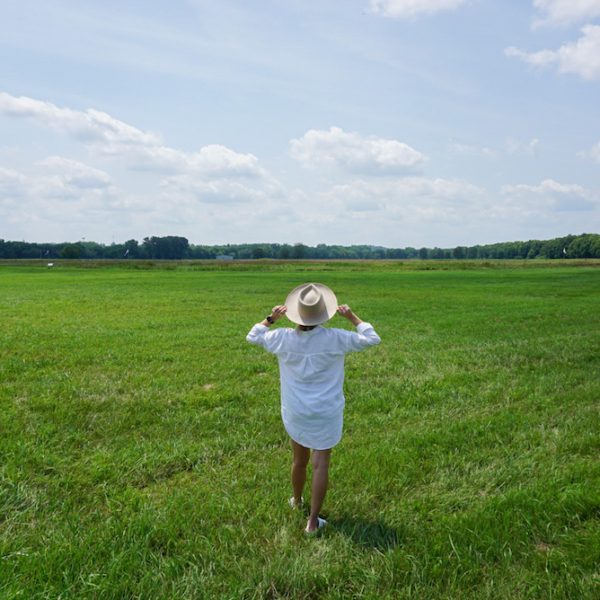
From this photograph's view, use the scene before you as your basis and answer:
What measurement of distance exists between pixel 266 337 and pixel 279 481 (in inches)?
65.2

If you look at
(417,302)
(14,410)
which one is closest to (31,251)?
(417,302)

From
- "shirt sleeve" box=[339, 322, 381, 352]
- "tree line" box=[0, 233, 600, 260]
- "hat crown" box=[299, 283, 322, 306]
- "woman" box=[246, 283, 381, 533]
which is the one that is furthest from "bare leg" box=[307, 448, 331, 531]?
"tree line" box=[0, 233, 600, 260]

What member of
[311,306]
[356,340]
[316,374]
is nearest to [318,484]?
[316,374]

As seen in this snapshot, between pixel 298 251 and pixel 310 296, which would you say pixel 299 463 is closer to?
pixel 310 296

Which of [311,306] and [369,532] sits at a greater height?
[311,306]

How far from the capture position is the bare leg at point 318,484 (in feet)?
13.1

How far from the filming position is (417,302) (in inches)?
957

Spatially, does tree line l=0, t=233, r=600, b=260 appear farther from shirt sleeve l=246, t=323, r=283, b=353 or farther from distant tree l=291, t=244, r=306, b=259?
shirt sleeve l=246, t=323, r=283, b=353

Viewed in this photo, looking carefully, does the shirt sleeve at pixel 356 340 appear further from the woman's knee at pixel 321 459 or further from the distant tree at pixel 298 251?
the distant tree at pixel 298 251

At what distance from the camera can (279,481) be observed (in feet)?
16.1

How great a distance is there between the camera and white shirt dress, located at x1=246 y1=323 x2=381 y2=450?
3990 millimetres

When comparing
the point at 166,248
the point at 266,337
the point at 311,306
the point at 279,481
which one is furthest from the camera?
the point at 166,248

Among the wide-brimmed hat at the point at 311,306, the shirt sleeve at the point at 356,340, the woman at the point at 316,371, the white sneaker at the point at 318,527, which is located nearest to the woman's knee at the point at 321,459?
the woman at the point at 316,371

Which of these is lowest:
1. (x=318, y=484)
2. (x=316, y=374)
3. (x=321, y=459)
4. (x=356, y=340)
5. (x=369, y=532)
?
(x=369, y=532)
